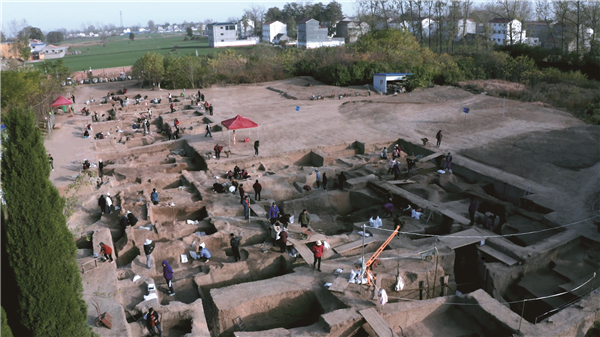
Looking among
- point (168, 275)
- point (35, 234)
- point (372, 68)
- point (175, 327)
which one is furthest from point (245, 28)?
point (35, 234)

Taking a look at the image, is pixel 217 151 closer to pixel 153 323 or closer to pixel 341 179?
pixel 341 179

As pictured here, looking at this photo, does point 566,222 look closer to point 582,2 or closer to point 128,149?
point 128,149

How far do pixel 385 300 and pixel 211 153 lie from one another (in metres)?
14.7

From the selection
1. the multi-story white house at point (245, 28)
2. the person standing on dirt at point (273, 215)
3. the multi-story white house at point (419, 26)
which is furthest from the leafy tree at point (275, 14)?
the person standing on dirt at point (273, 215)

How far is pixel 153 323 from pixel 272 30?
105 metres

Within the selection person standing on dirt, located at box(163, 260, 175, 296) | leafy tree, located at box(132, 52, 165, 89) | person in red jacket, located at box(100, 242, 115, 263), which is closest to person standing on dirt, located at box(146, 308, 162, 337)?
person standing on dirt, located at box(163, 260, 175, 296)

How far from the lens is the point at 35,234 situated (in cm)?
749

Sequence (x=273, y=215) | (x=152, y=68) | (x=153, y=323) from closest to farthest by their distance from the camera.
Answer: (x=153, y=323) < (x=273, y=215) < (x=152, y=68)

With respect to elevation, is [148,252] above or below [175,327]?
above

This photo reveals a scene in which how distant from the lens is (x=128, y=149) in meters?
25.5

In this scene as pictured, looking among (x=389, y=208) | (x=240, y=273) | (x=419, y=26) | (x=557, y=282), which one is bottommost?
(x=557, y=282)

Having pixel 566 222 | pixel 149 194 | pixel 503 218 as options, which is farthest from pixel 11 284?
pixel 566 222

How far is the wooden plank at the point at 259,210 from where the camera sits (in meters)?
17.1

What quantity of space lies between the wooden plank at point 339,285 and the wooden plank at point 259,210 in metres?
5.44
